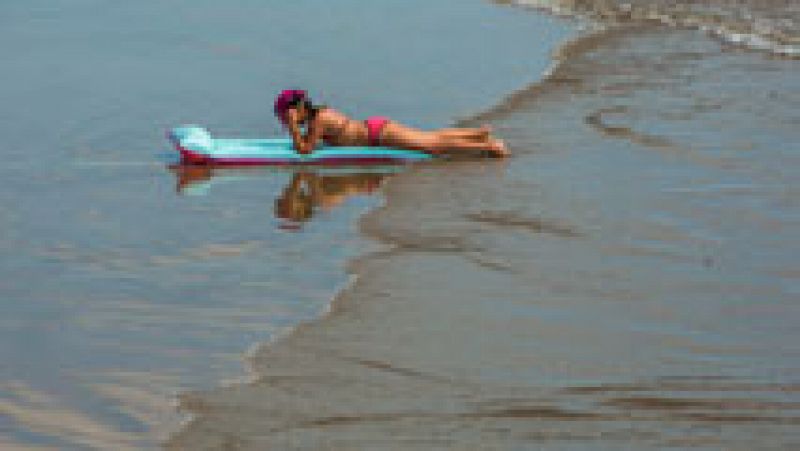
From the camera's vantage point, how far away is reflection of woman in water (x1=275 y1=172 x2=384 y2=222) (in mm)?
10891

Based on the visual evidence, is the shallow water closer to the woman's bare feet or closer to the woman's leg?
the woman's leg

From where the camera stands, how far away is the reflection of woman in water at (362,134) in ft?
39.6

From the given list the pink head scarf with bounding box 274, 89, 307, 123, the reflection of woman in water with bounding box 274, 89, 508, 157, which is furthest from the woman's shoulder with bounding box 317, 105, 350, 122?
the pink head scarf with bounding box 274, 89, 307, 123

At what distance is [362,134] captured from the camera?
12383 mm

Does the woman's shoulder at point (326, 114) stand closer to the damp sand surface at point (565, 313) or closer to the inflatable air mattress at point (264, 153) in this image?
the inflatable air mattress at point (264, 153)

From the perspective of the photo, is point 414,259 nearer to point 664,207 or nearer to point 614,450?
point 664,207

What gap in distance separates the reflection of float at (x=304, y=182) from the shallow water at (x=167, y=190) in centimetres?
3

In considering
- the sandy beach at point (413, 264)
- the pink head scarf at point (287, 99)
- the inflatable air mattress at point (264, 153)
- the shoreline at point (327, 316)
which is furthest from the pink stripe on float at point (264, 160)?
the pink head scarf at point (287, 99)

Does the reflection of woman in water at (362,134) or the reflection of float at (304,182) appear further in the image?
the reflection of woman in water at (362,134)

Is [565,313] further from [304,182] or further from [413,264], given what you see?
[304,182]

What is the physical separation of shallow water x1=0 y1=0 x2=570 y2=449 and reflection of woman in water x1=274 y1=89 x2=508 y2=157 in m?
0.39

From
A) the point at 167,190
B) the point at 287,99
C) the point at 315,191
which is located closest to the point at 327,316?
the point at 315,191

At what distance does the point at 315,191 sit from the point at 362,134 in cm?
104

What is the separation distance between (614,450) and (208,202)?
5776 mm
